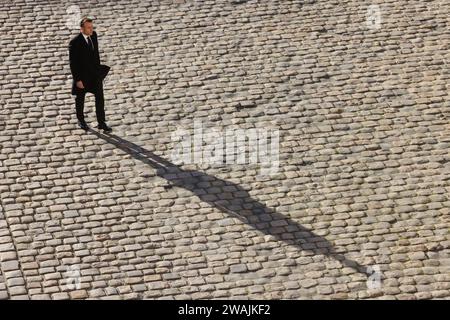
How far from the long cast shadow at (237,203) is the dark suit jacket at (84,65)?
73 cm

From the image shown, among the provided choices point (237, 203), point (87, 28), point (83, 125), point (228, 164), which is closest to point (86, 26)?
point (87, 28)

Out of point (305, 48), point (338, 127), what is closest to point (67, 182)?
point (338, 127)

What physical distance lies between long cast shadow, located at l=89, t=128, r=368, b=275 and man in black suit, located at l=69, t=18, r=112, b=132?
61cm

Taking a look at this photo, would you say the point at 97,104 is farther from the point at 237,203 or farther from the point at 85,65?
the point at 237,203

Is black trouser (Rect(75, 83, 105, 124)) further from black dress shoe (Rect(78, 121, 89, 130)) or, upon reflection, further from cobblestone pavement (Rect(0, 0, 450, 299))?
cobblestone pavement (Rect(0, 0, 450, 299))

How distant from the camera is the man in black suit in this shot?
15930mm

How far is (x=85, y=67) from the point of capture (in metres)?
16.0

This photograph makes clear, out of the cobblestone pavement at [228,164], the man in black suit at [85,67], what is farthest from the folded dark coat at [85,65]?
the cobblestone pavement at [228,164]

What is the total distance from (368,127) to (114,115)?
3.32 meters

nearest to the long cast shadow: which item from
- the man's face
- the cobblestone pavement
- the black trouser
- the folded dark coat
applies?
the cobblestone pavement

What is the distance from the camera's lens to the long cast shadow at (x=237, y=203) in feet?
46.6

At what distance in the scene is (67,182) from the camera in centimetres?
1518
